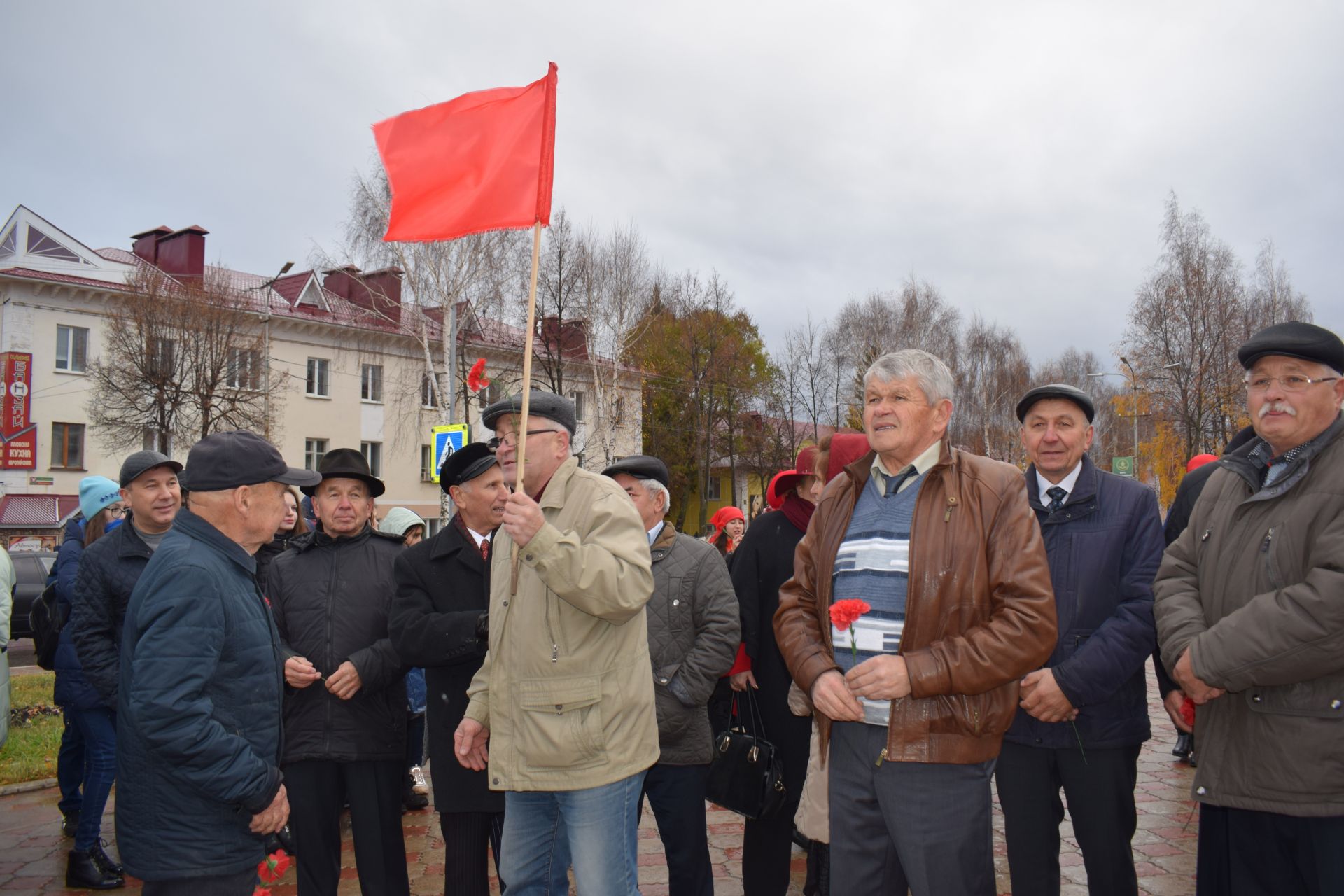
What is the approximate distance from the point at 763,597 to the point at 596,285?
29.7 metres

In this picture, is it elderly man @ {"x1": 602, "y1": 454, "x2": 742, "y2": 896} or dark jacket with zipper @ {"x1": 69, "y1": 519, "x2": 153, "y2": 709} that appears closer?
elderly man @ {"x1": 602, "y1": 454, "x2": 742, "y2": 896}

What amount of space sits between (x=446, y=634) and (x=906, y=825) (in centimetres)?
211

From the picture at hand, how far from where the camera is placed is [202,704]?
2.90 metres

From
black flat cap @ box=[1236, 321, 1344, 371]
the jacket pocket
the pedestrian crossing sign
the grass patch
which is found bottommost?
the grass patch

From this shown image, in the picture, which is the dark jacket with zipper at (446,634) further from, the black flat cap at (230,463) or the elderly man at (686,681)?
the black flat cap at (230,463)

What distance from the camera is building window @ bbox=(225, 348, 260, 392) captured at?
27188mm

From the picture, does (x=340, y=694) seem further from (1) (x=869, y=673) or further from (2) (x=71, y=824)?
(2) (x=71, y=824)

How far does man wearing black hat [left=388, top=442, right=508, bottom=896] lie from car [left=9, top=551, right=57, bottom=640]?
14.2 m

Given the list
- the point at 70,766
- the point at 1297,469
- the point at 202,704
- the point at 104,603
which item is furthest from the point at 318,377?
the point at 1297,469

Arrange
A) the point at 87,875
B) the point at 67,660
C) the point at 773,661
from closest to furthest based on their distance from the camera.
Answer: the point at 773,661, the point at 87,875, the point at 67,660

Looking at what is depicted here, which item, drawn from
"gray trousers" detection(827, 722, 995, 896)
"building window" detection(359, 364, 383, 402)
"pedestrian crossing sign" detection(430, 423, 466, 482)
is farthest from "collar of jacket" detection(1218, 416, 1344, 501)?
"building window" detection(359, 364, 383, 402)

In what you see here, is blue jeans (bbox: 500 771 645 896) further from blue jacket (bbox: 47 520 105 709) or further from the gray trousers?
blue jacket (bbox: 47 520 105 709)

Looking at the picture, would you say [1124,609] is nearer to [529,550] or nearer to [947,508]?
[947,508]

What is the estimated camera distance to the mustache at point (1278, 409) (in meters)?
3.13
